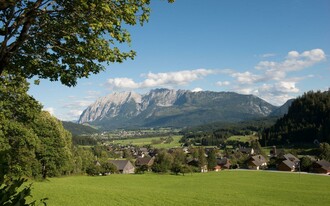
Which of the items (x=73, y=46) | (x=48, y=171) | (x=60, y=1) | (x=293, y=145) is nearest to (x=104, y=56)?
(x=73, y=46)

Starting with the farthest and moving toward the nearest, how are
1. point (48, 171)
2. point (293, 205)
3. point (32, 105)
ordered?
point (48, 171) → point (293, 205) → point (32, 105)

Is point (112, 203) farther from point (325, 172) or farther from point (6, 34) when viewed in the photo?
point (325, 172)

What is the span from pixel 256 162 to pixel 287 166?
2116cm

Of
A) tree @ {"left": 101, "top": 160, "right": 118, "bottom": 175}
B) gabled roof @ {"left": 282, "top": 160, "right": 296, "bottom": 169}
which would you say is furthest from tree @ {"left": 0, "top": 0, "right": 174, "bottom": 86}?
gabled roof @ {"left": 282, "top": 160, "right": 296, "bottom": 169}

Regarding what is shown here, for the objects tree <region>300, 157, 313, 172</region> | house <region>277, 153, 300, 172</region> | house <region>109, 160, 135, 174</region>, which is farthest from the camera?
house <region>109, 160, 135, 174</region>

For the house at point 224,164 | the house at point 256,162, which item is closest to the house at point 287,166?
the house at point 256,162

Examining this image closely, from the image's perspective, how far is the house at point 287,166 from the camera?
12275 cm

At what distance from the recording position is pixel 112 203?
117 feet

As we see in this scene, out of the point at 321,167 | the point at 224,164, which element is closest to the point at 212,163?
the point at 224,164

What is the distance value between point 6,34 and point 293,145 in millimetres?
205692

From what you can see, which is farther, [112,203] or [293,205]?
[293,205]

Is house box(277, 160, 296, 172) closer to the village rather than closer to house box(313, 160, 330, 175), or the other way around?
the village

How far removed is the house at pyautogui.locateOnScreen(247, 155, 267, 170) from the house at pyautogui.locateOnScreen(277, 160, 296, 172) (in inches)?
561

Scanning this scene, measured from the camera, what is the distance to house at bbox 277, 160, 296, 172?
123 metres
